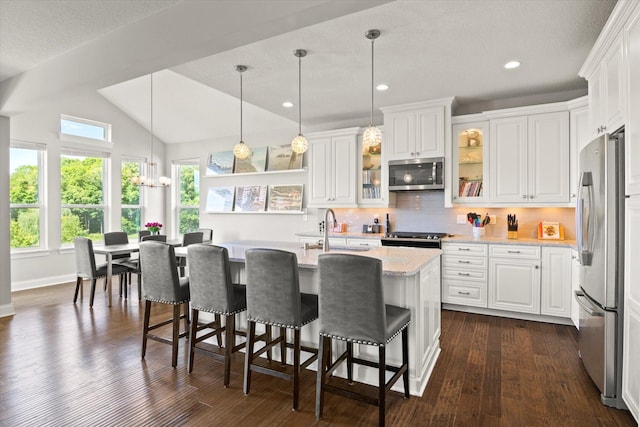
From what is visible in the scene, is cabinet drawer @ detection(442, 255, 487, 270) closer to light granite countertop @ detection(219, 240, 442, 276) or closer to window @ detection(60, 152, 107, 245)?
light granite countertop @ detection(219, 240, 442, 276)

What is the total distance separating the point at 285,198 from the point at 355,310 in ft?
14.5

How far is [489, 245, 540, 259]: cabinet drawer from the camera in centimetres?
407

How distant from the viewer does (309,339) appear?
293 cm

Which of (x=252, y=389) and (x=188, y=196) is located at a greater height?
(x=188, y=196)

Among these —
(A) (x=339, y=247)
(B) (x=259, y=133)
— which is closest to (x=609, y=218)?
(A) (x=339, y=247)

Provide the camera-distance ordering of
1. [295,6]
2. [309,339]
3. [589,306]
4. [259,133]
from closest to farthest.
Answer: [295,6]
[589,306]
[309,339]
[259,133]

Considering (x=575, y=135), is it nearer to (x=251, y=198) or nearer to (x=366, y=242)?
→ (x=366, y=242)

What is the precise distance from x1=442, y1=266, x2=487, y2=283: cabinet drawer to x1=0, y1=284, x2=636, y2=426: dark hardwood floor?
724 mm

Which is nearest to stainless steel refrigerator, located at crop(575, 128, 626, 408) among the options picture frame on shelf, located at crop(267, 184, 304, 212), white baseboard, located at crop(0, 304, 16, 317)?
picture frame on shelf, located at crop(267, 184, 304, 212)

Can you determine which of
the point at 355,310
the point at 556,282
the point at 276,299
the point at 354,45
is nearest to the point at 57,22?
the point at 354,45

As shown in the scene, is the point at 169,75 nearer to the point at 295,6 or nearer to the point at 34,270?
the point at 34,270

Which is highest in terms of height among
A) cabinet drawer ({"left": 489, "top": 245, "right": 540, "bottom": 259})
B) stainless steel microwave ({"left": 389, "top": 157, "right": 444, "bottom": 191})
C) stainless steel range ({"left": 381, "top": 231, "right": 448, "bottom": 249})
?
stainless steel microwave ({"left": 389, "top": 157, "right": 444, "bottom": 191})

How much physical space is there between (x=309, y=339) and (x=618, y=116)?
2704 millimetres

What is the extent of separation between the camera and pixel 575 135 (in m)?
4.06
